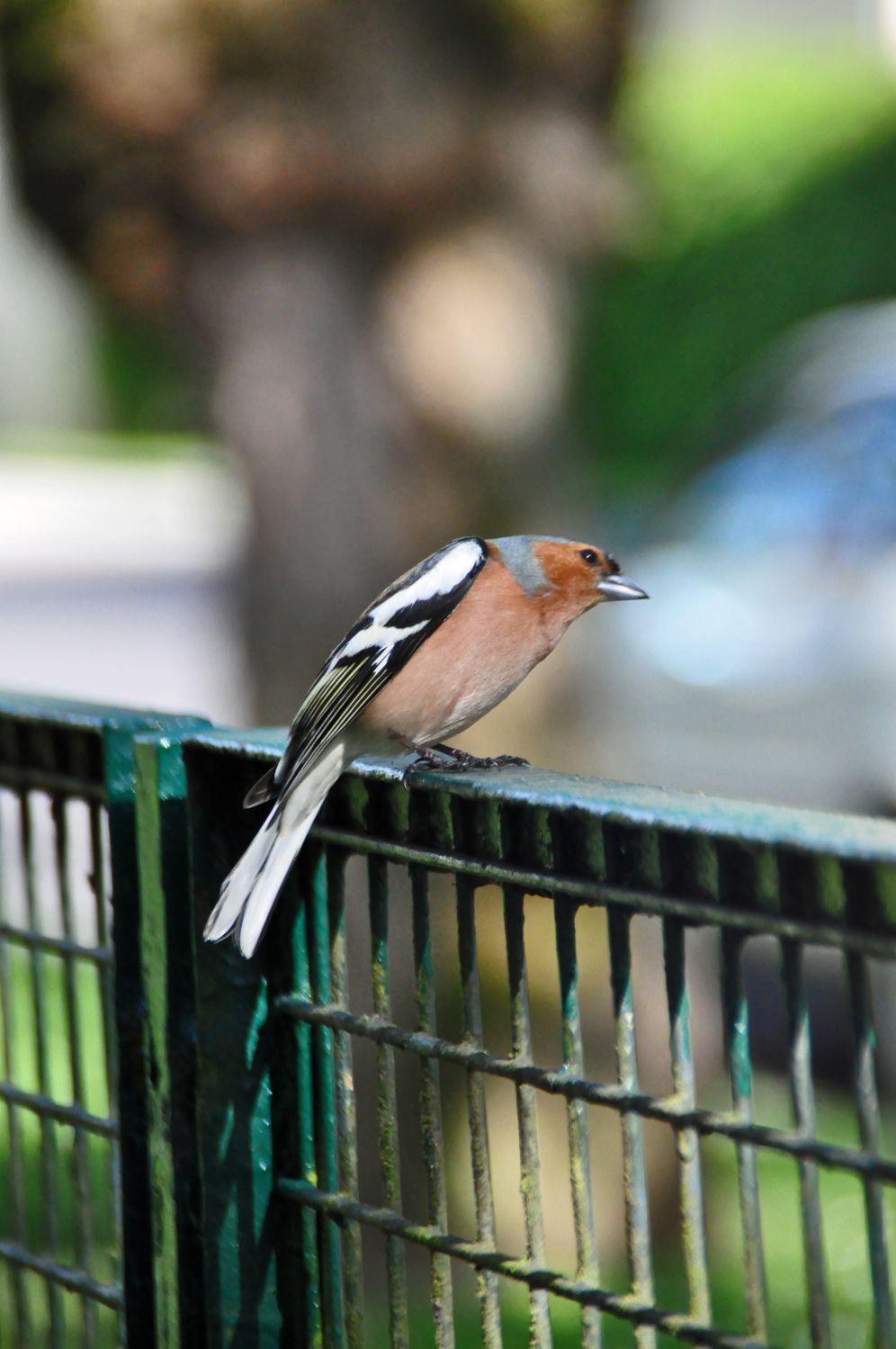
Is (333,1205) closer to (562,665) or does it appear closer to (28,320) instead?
(562,665)

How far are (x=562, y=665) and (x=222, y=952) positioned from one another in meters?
3.59

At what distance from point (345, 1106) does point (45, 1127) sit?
0.57m

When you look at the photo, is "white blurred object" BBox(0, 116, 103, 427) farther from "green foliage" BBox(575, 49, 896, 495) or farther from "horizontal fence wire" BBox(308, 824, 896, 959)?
"horizontal fence wire" BBox(308, 824, 896, 959)

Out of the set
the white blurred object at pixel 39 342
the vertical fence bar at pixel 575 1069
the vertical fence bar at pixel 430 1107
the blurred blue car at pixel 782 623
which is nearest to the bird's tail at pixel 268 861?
the vertical fence bar at pixel 430 1107

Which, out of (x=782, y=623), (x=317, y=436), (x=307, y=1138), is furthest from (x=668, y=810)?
(x=782, y=623)

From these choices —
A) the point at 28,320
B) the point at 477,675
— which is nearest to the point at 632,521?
the point at 477,675

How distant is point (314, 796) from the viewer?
5.94 ft

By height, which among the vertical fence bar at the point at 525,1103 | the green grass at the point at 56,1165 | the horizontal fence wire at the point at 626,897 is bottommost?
the green grass at the point at 56,1165

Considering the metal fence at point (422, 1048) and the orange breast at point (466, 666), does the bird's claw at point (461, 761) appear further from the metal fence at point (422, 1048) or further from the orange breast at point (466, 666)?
the metal fence at point (422, 1048)

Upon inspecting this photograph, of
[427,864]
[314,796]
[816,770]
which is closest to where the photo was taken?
[427,864]

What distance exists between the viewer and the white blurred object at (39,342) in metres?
19.5

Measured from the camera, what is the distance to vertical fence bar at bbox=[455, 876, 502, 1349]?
156 cm

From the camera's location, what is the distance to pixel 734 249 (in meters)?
16.6

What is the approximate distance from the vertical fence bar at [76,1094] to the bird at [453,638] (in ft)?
1.45
